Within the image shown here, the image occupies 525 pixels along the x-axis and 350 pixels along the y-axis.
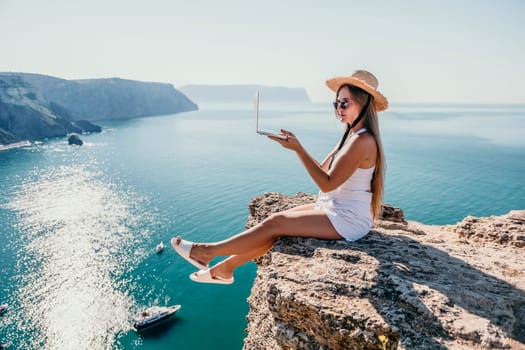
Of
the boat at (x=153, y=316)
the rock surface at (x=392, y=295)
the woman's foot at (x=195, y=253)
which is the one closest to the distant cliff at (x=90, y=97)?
the boat at (x=153, y=316)

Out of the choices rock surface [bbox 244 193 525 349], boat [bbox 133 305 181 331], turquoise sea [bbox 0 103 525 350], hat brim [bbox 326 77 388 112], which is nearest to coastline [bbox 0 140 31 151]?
turquoise sea [bbox 0 103 525 350]

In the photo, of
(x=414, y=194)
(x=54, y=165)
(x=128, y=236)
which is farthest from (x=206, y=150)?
(x=414, y=194)

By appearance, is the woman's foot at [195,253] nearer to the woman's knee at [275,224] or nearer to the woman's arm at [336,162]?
the woman's knee at [275,224]

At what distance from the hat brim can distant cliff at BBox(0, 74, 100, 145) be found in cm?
12372

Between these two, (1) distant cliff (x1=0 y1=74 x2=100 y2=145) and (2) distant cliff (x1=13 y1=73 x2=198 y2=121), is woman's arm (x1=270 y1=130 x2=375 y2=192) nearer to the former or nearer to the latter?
(1) distant cliff (x1=0 y1=74 x2=100 y2=145)

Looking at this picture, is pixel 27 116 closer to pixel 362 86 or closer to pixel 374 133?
pixel 362 86

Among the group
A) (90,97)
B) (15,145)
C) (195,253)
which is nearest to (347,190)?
(195,253)

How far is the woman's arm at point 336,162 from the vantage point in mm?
4430

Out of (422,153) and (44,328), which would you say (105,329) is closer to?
(44,328)

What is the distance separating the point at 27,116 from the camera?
11906 centimetres

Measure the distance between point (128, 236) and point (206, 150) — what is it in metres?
47.6

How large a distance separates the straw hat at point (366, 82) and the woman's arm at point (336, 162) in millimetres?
725

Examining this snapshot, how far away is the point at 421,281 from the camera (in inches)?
164

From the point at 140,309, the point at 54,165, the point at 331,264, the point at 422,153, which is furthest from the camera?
the point at 54,165
